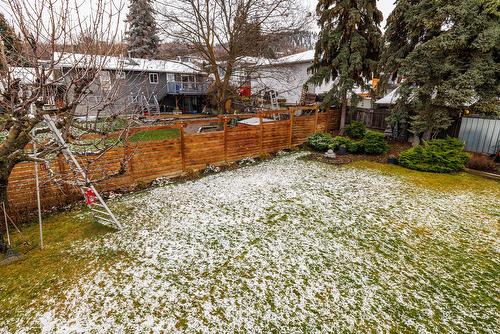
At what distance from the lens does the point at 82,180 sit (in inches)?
215

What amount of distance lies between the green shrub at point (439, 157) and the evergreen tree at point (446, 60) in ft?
3.32

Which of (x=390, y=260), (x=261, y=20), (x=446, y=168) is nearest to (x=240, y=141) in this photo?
(x=261, y=20)

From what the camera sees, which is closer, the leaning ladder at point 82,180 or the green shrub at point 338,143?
the leaning ladder at point 82,180

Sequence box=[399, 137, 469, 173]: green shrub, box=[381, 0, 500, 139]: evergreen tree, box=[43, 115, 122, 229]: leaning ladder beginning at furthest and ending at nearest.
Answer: box=[399, 137, 469, 173]: green shrub, box=[381, 0, 500, 139]: evergreen tree, box=[43, 115, 122, 229]: leaning ladder

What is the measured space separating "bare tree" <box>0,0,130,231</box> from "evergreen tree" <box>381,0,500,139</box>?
11684mm

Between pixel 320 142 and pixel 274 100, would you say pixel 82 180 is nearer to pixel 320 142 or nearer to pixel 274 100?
pixel 320 142

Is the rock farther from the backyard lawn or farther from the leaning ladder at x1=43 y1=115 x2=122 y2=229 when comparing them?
the leaning ladder at x1=43 y1=115 x2=122 y2=229

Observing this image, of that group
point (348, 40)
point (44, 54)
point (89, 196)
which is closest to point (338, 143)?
point (348, 40)

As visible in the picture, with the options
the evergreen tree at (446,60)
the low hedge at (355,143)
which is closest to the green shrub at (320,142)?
the low hedge at (355,143)

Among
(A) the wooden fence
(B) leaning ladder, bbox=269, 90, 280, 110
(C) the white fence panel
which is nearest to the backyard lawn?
(A) the wooden fence

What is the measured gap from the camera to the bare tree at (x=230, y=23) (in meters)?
12.2

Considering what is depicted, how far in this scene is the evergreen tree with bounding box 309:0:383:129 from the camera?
42.4ft

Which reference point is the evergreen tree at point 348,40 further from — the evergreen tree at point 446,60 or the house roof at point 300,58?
the house roof at point 300,58

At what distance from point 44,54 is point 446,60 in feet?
42.3
